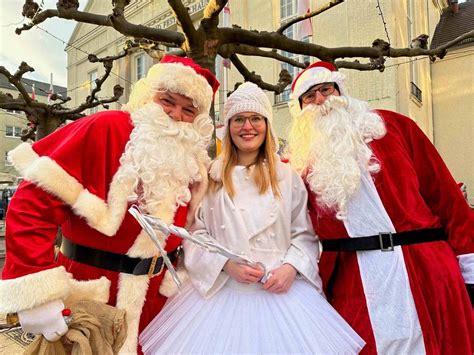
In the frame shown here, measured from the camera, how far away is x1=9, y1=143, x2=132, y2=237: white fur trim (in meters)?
1.73

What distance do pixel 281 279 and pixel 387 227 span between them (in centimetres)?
64

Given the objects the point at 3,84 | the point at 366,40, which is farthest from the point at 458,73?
the point at 3,84

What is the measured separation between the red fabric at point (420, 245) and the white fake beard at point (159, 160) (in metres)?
0.79

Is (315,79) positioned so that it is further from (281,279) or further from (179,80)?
(281,279)

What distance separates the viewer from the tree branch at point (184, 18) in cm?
319

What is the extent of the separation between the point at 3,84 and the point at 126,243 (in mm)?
38736

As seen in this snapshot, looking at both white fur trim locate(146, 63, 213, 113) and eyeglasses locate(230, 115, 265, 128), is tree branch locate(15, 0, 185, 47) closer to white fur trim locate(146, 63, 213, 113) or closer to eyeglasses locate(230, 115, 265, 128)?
white fur trim locate(146, 63, 213, 113)

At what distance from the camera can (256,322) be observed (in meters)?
2.00

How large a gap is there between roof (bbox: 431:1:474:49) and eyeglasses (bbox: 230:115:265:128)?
15.2 meters

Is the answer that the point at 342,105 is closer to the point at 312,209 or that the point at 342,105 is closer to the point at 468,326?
the point at 312,209

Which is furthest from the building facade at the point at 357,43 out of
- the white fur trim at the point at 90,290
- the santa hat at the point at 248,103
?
the white fur trim at the point at 90,290

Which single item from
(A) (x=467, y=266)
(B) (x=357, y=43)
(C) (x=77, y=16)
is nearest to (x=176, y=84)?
(A) (x=467, y=266)

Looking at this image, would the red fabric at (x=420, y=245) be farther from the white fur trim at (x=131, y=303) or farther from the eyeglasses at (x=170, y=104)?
the white fur trim at (x=131, y=303)

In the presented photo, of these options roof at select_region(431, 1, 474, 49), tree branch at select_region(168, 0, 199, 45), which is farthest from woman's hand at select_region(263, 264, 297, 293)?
roof at select_region(431, 1, 474, 49)
